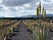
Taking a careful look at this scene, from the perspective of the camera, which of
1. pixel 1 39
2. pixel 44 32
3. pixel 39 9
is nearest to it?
pixel 39 9

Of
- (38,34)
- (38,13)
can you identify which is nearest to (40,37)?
(38,34)

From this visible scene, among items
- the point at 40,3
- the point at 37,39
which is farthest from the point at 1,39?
the point at 40,3

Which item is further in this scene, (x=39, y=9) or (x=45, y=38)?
(x=45, y=38)

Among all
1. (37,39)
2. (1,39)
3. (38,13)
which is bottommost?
(1,39)

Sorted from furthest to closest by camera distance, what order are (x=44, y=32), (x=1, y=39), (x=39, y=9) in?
(x=1, y=39), (x=44, y=32), (x=39, y=9)

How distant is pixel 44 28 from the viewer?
11758 millimetres

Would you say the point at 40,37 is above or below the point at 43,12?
below

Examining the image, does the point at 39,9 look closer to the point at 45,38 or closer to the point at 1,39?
the point at 45,38

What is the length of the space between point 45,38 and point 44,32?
0.42 meters

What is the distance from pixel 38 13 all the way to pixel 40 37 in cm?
228

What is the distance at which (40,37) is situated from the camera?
11984mm

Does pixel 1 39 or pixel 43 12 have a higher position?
pixel 43 12

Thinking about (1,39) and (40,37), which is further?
(1,39)

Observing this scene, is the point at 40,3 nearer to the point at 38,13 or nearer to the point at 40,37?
the point at 38,13
